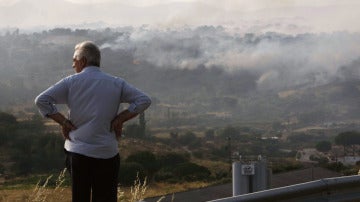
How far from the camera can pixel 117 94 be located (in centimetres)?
538

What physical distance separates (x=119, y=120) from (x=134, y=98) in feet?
0.74

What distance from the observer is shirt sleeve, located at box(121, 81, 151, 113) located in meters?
5.40

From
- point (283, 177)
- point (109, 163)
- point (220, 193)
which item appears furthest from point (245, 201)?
point (283, 177)

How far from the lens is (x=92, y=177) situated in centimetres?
540

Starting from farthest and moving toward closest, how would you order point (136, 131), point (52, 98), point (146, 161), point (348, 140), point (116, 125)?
point (348, 140)
point (136, 131)
point (146, 161)
point (116, 125)
point (52, 98)

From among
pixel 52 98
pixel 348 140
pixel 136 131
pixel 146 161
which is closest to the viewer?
pixel 52 98

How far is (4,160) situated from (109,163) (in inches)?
3687

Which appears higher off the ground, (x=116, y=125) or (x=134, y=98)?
(x=134, y=98)

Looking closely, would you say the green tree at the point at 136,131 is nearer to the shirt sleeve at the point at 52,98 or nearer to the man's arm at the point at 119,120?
the man's arm at the point at 119,120

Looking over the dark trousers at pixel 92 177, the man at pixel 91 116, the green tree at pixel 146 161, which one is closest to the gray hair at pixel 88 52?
the man at pixel 91 116

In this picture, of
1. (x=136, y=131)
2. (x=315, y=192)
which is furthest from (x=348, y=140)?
(x=315, y=192)

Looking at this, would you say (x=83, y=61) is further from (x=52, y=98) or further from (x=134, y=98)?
(x=134, y=98)

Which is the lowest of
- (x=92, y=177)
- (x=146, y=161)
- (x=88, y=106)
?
(x=146, y=161)

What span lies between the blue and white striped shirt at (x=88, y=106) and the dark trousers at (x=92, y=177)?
69 millimetres
